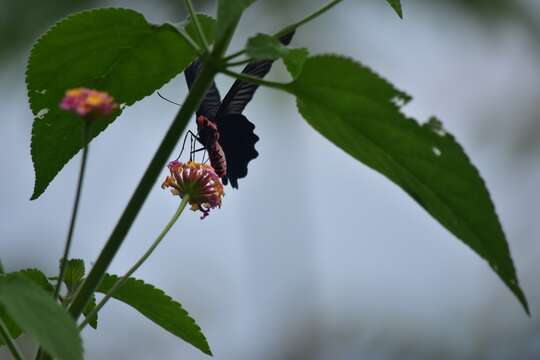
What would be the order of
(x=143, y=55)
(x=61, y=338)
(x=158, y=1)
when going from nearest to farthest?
1. (x=61, y=338)
2. (x=143, y=55)
3. (x=158, y=1)

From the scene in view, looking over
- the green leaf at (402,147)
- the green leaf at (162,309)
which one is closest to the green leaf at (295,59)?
the green leaf at (402,147)

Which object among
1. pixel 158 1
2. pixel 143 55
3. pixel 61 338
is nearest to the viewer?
pixel 61 338

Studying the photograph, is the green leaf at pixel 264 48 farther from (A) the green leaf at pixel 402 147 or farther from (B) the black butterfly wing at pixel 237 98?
(B) the black butterfly wing at pixel 237 98

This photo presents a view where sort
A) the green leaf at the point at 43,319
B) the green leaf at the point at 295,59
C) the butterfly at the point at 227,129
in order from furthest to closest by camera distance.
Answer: the butterfly at the point at 227,129 → the green leaf at the point at 295,59 → the green leaf at the point at 43,319

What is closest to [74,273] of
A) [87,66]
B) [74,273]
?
[74,273]

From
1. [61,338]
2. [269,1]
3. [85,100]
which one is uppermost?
[269,1]

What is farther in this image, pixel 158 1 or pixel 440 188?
pixel 158 1

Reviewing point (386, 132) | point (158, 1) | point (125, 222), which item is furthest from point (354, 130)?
point (158, 1)

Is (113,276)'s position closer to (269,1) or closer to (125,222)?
(125,222)
